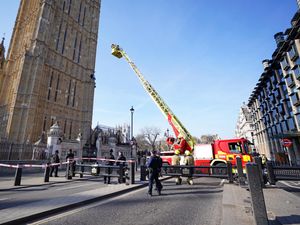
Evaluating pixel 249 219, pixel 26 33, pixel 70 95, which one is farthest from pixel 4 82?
pixel 249 219

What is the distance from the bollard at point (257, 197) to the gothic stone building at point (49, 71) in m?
31.9

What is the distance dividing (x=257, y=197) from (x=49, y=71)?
39304mm

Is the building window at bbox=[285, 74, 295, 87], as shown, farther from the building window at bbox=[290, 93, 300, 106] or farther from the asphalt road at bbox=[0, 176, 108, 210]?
the asphalt road at bbox=[0, 176, 108, 210]

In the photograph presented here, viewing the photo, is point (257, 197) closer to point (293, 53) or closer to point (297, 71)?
point (297, 71)

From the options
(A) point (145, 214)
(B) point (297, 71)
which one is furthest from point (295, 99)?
(A) point (145, 214)

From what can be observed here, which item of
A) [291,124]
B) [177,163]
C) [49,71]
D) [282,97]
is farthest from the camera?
[49,71]

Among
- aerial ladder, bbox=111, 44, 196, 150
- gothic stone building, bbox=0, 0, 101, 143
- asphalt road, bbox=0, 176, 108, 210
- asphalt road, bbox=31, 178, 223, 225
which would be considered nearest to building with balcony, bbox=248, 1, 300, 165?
aerial ladder, bbox=111, 44, 196, 150

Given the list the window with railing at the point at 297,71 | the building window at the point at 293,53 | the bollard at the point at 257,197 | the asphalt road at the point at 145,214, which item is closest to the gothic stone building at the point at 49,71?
the asphalt road at the point at 145,214

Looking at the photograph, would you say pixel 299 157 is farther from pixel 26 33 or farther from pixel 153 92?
pixel 26 33

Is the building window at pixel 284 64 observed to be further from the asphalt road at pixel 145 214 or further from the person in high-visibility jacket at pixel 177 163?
the asphalt road at pixel 145 214

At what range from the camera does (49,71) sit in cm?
3478

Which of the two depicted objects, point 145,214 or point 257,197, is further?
point 145,214

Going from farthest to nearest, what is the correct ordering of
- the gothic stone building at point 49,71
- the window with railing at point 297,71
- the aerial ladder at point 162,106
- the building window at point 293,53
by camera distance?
the gothic stone building at point 49,71 < the building window at point 293,53 < the window with railing at point 297,71 < the aerial ladder at point 162,106

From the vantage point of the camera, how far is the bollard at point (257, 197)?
2.97 meters
